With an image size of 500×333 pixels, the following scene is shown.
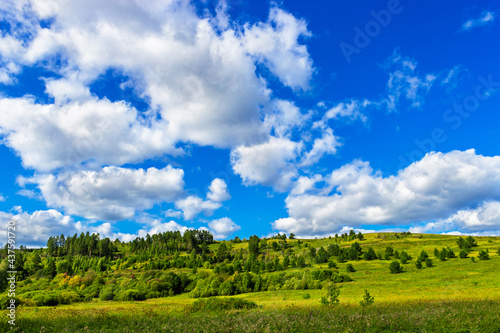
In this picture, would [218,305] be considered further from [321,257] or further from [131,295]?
[321,257]

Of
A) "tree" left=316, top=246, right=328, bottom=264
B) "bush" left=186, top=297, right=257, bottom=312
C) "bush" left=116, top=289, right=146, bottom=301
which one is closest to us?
"bush" left=186, top=297, right=257, bottom=312

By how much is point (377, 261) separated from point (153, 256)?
10887 centimetres

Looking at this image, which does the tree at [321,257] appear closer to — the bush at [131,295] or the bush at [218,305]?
the bush at [131,295]

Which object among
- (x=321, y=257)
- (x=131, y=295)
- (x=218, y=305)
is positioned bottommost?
(x=131, y=295)

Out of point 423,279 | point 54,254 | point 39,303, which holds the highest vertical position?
point 54,254

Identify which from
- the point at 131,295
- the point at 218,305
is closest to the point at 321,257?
the point at 131,295

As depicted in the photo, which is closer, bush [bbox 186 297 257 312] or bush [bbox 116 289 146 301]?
bush [bbox 186 297 257 312]

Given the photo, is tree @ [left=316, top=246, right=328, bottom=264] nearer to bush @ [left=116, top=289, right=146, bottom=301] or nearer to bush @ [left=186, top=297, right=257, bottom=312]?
bush @ [left=116, top=289, right=146, bottom=301]

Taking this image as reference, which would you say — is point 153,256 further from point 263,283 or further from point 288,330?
point 288,330

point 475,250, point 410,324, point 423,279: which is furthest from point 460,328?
point 475,250

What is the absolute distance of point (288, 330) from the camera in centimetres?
1063

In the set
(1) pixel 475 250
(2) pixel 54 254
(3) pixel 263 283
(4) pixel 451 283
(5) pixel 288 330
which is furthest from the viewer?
Answer: (2) pixel 54 254

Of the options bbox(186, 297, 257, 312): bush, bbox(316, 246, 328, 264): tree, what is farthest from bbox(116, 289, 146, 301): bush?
bbox(316, 246, 328, 264): tree

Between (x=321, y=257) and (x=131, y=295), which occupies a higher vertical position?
(x=321, y=257)
